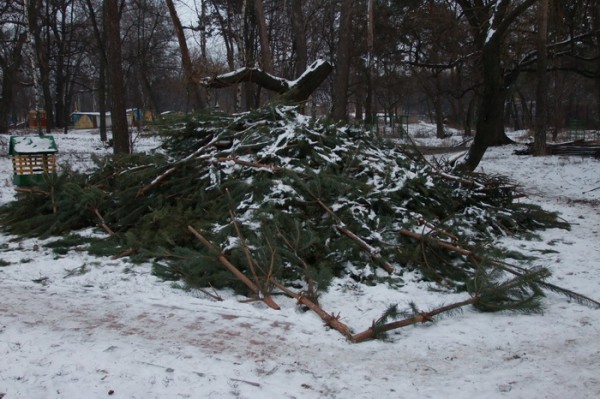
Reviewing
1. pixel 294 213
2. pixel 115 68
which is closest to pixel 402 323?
pixel 294 213

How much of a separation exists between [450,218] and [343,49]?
8924 millimetres

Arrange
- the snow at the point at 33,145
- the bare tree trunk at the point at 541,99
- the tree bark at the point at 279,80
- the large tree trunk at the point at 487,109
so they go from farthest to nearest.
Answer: the bare tree trunk at the point at 541,99 < the large tree trunk at the point at 487,109 < the snow at the point at 33,145 < the tree bark at the point at 279,80

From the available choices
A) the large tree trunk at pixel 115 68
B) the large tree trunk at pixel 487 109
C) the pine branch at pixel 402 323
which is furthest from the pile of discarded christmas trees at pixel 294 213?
the large tree trunk at pixel 115 68

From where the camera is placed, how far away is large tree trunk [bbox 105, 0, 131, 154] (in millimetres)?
11312

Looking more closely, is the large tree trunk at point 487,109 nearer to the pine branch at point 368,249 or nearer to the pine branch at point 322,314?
the pine branch at point 368,249

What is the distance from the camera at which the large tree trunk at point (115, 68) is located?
11.3 meters

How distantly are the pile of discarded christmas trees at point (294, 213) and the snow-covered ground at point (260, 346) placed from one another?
0.22 meters

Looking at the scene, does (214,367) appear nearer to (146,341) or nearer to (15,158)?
(146,341)

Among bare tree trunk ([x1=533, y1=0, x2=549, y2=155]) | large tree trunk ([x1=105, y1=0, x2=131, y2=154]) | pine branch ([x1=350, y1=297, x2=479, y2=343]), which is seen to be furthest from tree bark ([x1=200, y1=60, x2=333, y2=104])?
bare tree trunk ([x1=533, y1=0, x2=549, y2=155])

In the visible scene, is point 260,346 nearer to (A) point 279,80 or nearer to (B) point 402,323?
(B) point 402,323

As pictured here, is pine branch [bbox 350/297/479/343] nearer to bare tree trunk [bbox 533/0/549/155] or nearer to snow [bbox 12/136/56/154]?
snow [bbox 12/136/56/154]

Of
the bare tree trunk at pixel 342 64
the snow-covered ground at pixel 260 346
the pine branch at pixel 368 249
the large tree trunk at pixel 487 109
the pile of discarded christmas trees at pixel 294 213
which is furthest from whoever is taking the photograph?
the bare tree trunk at pixel 342 64

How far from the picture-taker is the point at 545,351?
3486 millimetres

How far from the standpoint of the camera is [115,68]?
1145cm
